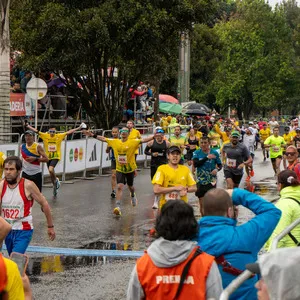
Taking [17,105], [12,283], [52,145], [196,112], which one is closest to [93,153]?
[17,105]

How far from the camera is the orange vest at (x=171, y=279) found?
14.4ft

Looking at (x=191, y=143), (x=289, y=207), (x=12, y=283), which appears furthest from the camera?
(x=191, y=143)

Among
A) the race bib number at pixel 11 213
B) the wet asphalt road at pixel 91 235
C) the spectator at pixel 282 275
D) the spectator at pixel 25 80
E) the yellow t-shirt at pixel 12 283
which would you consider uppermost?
the spectator at pixel 25 80

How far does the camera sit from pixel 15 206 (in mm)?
8664

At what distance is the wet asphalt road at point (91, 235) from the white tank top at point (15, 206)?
0.89 meters

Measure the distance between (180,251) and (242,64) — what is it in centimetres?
6283

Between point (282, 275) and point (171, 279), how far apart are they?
67.0 inches

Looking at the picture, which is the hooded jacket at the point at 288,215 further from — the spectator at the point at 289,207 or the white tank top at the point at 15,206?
the white tank top at the point at 15,206

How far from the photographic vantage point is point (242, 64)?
217 ft

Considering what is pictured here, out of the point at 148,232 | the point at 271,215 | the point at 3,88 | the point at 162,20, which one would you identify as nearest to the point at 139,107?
the point at 162,20

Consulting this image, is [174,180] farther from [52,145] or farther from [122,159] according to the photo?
[52,145]

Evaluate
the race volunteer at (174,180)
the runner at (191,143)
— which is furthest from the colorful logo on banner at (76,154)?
the race volunteer at (174,180)

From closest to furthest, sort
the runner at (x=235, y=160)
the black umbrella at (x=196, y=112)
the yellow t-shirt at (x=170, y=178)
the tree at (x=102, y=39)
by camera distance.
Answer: the yellow t-shirt at (x=170, y=178) < the runner at (x=235, y=160) < the tree at (x=102, y=39) < the black umbrella at (x=196, y=112)

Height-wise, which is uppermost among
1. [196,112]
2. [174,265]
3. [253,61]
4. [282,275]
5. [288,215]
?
[253,61]
